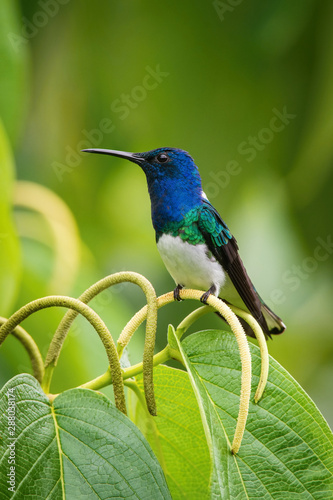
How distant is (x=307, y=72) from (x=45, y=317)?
2.01 metres

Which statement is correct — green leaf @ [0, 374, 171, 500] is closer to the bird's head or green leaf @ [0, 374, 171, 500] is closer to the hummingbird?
the hummingbird

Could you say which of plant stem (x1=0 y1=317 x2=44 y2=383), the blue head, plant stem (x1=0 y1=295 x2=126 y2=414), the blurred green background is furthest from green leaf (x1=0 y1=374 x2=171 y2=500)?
the blurred green background

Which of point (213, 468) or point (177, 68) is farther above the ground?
point (177, 68)

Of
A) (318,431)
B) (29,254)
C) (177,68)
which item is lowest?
(318,431)

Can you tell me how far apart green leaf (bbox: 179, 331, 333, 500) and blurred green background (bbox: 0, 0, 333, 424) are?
6.08 feet

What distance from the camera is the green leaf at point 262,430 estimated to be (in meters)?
1.24

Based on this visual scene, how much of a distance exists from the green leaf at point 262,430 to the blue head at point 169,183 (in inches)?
33.0

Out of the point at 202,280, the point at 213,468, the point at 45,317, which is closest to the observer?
the point at 213,468

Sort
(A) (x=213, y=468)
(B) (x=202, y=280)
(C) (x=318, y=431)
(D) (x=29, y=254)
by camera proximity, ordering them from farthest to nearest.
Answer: (D) (x=29, y=254), (B) (x=202, y=280), (C) (x=318, y=431), (A) (x=213, y=468)

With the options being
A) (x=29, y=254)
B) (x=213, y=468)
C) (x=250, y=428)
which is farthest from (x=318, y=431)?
(x=29, y=254)

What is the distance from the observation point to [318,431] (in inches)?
51.4

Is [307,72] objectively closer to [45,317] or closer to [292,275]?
[292,275]

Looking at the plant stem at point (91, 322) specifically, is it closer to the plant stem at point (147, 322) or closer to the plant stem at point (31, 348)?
the plant stem at point (147, 322)

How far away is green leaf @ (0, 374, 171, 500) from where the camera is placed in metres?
1.18
